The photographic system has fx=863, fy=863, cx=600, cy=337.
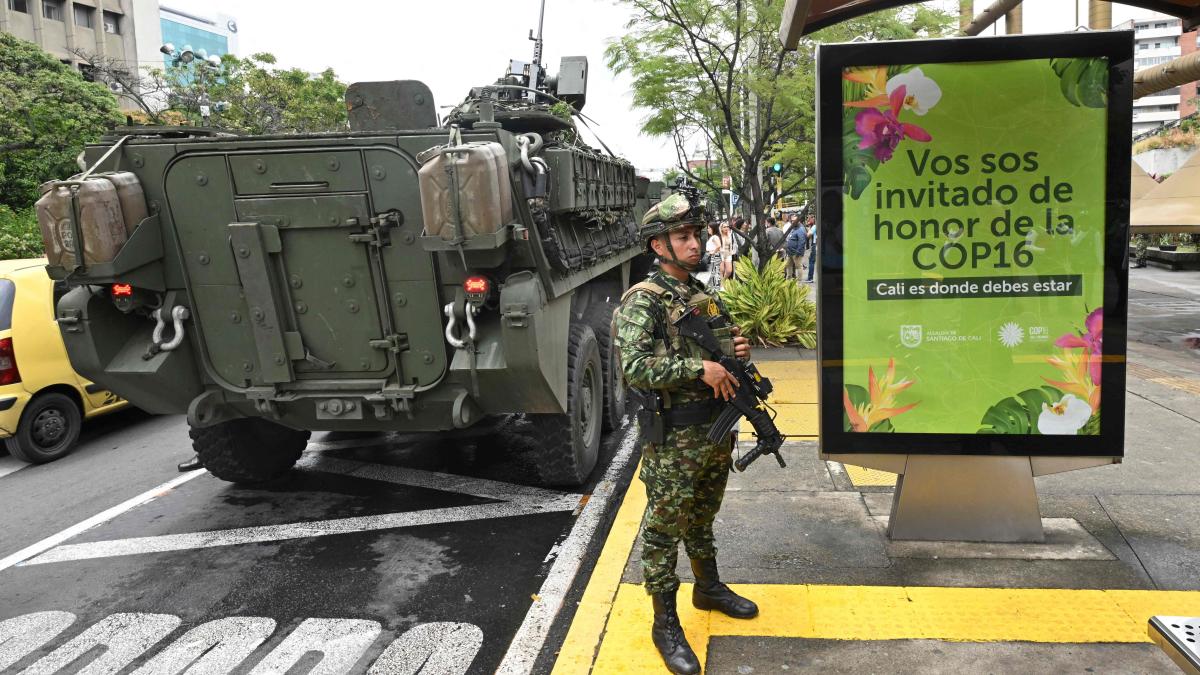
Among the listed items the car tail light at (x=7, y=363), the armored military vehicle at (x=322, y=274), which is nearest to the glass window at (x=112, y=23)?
the car tail light at (x=7, y=363)

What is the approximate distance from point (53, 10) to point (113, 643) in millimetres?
48275

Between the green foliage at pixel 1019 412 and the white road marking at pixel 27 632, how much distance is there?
4658 mm

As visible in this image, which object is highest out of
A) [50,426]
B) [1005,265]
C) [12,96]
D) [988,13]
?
[12,96]

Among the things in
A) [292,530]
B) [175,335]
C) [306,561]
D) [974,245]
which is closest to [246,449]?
[292,530]

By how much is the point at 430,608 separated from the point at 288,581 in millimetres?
931

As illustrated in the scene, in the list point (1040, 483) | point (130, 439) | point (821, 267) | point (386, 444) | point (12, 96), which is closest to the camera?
point (821, 267)

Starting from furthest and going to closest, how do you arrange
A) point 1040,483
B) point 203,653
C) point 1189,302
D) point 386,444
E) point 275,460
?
point 1189,302, point 386,444, point 275,460, point 1040,483, point 203,653

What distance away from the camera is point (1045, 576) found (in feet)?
13.1

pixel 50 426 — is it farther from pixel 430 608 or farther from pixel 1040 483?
pixel 1040 483

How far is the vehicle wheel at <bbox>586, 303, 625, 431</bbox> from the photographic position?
6.91 metres

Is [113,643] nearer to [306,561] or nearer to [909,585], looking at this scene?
[306,561]

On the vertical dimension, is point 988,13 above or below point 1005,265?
above

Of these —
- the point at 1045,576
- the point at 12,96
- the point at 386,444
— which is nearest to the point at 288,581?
the point at 386,444

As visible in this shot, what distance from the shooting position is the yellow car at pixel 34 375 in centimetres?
718
